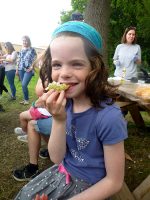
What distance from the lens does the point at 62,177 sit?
A: 153 centimetres

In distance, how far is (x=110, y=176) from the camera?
133cm

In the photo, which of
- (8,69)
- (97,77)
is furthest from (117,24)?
(97,77)

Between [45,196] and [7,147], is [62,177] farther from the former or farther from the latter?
[7,147]

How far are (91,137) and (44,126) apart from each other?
1.35m

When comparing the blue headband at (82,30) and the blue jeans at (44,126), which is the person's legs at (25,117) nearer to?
the blue jeans at (44,126)

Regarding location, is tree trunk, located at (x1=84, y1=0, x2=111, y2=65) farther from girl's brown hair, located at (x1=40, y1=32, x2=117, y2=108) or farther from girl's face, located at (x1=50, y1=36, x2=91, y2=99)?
girl's face, located at (x1=50, y1=36, x2=91, y2=99)

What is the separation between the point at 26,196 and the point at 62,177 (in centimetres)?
22

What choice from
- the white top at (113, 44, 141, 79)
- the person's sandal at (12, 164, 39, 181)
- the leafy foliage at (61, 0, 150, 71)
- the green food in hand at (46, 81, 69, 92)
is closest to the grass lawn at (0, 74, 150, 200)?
the person's sandal at (12, 164, 39, 181)

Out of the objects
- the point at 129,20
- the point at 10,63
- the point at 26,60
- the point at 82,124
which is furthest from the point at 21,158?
the point at 129,20

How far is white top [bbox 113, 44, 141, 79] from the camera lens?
5078mm

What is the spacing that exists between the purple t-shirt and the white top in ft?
12.2

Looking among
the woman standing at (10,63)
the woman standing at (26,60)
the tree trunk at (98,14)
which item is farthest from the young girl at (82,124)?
the woman standing at (10,63)

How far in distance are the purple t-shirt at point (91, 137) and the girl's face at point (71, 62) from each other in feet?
0.51

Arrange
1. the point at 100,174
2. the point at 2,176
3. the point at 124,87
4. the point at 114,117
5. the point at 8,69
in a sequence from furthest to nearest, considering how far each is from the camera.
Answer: the point at 8,69 → the point at 124,87 → the point at 2,176 → the point at 100,174 → the point at 114,117
